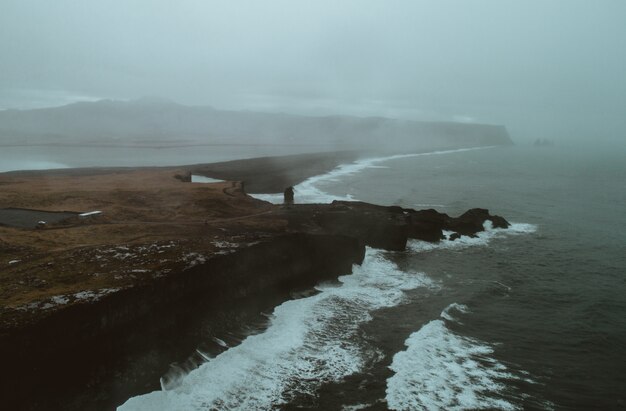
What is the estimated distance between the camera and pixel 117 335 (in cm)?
1800

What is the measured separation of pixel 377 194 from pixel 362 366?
51381 mm

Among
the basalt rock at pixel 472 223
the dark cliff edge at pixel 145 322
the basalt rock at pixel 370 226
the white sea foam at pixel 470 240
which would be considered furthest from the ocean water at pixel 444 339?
the basalt rock at pixel 472 223

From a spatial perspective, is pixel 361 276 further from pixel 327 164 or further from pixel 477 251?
pixel 327 164

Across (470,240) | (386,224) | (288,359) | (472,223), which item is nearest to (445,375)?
(288,359)

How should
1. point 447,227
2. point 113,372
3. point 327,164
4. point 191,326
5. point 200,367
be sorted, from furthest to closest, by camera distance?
point 327,164 → point 447,227 → point 191,326 → point 200,367 → point 113,372

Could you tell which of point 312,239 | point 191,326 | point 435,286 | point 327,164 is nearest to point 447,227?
point 435,286

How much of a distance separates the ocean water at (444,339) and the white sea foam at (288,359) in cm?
6

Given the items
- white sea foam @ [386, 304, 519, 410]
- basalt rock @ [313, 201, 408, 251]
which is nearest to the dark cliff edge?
basalt rock @ [313, 201, 408, 251]

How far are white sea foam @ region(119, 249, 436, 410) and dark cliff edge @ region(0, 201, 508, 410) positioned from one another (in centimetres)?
143

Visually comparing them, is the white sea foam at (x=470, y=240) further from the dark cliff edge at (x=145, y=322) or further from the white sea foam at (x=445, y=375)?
the white sea foam at (x=445, y=375)

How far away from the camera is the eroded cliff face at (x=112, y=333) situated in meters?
15.0

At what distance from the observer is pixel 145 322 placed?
63.2 feet

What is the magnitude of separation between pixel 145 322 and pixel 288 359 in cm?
691

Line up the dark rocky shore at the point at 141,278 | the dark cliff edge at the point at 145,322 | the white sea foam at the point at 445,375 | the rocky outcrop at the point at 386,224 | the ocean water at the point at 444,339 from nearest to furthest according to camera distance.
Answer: the dark cliff edge at the point at 145,322 → the dark rocky shore at the point at 141,278 → the white sea foam at the point at 445,375 → the ocean water at the point at 444,339 → the rocky outcrop at the point at 386,224
